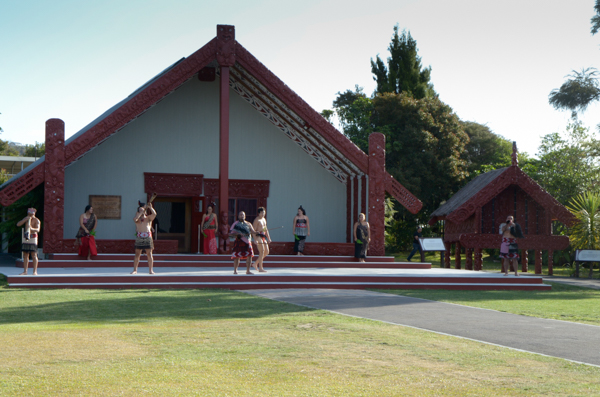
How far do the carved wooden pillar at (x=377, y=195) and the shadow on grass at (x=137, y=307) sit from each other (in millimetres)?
7222

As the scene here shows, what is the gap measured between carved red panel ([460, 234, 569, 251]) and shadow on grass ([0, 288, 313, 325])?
10.8 metres

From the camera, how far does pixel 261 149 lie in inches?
858

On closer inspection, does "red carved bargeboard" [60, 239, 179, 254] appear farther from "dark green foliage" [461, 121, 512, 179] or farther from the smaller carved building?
"dark green foliage" [461, 121, 512, 179]

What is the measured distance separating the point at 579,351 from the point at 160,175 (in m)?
16.5

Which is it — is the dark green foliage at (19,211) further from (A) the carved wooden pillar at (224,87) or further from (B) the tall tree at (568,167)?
(B) the tall tree at (568,167)

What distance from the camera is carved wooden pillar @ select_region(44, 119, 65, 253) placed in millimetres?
16469

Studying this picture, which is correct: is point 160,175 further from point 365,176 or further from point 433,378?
point 433,378

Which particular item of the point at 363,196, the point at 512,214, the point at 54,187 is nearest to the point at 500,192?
the point at 512,214

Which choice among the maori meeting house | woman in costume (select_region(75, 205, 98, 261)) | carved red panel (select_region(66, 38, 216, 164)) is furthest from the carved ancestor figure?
carved red panel (select_region(66, 38, 216, 164))

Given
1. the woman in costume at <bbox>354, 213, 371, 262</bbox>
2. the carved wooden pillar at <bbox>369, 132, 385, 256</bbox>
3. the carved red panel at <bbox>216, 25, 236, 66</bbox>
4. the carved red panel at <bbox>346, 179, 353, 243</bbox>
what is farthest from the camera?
A: the carved red panel at <bbox>346, 179, 353, 243</bbox>

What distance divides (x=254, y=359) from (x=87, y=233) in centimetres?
1127

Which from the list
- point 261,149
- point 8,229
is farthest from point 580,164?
point 8,229

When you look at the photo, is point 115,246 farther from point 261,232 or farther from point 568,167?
point 568,167

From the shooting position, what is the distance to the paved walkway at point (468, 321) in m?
6.68
